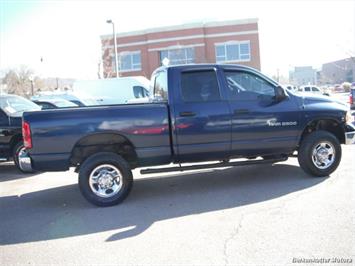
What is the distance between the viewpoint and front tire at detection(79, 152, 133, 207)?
6234 mm

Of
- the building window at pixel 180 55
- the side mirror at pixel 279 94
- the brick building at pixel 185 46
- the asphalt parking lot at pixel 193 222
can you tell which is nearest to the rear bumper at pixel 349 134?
the asphalt parking lot at pixel 193 222

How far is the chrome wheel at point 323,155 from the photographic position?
709cm

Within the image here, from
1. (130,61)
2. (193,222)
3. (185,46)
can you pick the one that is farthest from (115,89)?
(130,61)

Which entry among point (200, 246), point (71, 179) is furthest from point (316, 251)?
point (71, 179)

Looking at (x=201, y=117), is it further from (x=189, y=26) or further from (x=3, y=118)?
(x=189, y=26)

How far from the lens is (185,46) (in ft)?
150

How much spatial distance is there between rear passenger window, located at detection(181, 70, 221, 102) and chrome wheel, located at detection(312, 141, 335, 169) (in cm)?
196

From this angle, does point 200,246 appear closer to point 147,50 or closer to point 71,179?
point 71,179

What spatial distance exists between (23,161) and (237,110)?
11.2 feet

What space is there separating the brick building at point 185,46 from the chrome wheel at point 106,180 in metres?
38.5

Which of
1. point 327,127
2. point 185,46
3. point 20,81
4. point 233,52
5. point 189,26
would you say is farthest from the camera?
point 20,81

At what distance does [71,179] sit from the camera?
27.9 feet

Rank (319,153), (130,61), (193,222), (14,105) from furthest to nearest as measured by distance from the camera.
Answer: (130,61)
(14,105)
(319,153)
(193,222)

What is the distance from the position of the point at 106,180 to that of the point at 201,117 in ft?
5.73
